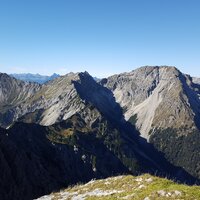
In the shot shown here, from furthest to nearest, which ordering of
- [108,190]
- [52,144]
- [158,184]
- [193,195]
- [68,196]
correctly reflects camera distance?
[52,144]
[68,196]
[108,190]
[158,184]
[193,195]

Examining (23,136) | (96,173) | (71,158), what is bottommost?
(96,173)

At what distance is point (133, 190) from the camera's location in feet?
94.4

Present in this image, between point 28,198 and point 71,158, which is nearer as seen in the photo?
point 28,198

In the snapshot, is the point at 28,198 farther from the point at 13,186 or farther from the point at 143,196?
the point at 143,196

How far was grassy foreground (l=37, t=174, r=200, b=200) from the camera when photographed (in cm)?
2539

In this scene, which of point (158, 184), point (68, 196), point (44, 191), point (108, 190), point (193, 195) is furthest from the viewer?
point (44, 191)

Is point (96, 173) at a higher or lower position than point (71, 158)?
lower

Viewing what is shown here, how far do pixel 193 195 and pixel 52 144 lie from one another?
Result: 153 meters

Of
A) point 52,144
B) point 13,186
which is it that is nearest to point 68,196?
point 13,186

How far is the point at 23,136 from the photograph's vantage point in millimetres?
181375

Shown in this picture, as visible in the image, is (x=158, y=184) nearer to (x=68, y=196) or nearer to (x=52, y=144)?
(x=68, y=196)

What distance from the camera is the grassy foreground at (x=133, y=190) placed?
83.3 ft

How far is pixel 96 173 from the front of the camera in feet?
652

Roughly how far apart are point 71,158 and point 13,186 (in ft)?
291
